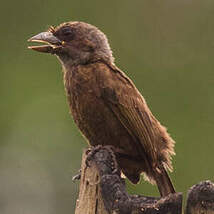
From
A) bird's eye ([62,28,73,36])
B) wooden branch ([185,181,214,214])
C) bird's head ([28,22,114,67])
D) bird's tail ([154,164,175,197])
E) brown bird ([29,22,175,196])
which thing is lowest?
wooden branch ([185,181,214,214])

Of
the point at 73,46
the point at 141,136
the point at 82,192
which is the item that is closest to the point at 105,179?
the point at 82,192

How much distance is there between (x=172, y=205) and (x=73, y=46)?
91.6 inches

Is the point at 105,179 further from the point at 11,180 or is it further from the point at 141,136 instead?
the point at 11,180

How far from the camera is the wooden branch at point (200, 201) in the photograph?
4.18m

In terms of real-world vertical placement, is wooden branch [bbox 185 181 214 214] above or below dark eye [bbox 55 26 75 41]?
below

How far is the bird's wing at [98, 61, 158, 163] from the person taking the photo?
5598mm

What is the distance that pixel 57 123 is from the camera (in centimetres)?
945

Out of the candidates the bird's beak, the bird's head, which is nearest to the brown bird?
the bird's head

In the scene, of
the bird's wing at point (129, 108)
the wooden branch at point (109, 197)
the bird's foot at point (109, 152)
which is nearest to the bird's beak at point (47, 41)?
the bird's wing at point (129, 108)

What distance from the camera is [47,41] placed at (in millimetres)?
6172

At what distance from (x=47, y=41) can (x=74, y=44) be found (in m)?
0.21

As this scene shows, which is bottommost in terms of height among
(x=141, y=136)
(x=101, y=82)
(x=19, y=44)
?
(x=141, y=136)

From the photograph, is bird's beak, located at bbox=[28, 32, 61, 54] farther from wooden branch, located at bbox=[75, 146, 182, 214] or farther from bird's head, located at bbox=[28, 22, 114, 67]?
wooden branch, located at bbox=[75, 146, 182, 214]

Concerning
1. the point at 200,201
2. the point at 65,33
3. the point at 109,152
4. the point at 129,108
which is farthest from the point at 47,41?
the point at 200,201
